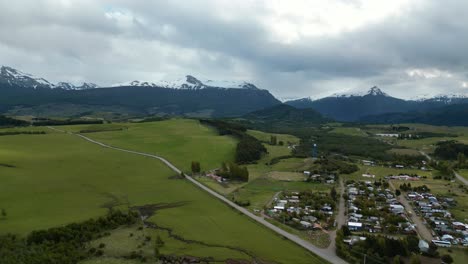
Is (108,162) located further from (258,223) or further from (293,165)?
(258,223)

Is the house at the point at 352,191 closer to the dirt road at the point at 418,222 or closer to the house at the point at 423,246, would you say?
the dirt road at the point at 418,222

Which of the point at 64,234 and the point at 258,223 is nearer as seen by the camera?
the point at 64,234

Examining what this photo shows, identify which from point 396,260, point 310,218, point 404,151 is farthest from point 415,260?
point 404,151

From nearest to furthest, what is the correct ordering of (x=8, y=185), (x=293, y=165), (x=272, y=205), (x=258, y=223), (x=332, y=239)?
(x=332, y=239), (x=258, y=223), (x=272, y=205), (x=8, y=185), (x=293, y=165)

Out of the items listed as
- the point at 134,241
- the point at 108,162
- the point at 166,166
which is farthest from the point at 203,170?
the point at 134,241

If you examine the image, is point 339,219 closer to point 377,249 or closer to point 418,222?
point 418,222

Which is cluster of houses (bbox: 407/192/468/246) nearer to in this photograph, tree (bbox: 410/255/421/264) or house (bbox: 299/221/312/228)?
tree (bbox: 410/255/421/264)

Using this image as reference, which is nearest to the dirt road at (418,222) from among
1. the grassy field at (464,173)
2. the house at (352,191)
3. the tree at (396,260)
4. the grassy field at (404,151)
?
the house at (352,191)
